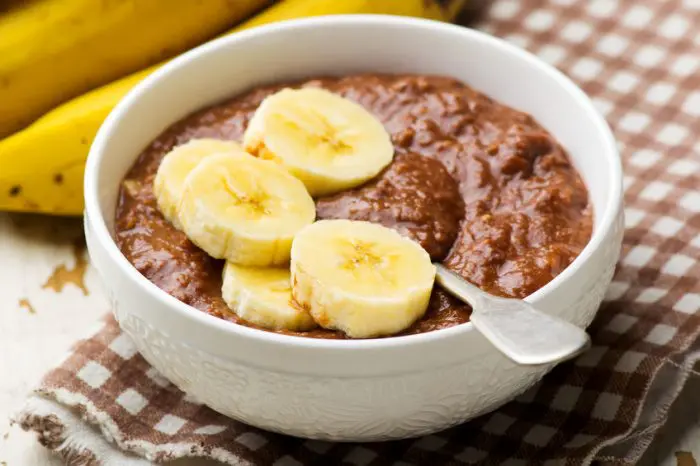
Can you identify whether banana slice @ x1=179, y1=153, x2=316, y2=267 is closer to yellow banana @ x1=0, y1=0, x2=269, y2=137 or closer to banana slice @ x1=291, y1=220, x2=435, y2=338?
banana slice @ x1=291, y1=220, x2=435, y2=338

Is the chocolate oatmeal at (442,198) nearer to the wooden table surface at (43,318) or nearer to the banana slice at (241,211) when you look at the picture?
the banana slice at (241,211)

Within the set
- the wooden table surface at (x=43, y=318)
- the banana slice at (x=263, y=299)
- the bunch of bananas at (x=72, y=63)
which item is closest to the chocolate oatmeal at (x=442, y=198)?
the banana slice at (x=263, y=299)

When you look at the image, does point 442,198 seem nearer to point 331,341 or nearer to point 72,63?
point 331,341

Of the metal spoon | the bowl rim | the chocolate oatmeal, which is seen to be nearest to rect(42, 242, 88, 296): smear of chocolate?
the chocolate oatmeal

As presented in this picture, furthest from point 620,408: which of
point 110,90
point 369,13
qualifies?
point 110,90

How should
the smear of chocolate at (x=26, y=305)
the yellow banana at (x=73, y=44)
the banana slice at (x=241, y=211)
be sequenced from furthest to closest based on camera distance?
1. the yellow banana at (x=73, y=44)
2. the smear of chocolate at (x=26, y=305)
3. the banana slice at (x=241, y=211)

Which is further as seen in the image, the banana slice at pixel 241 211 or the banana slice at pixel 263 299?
the banana slice at pixel 241 211
